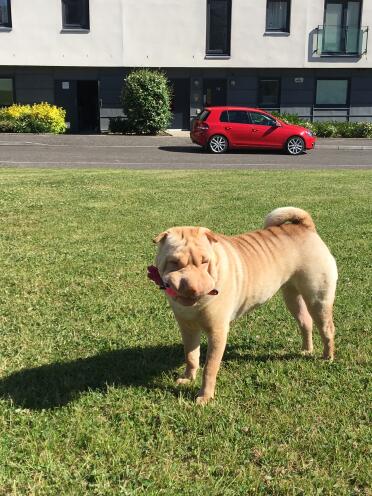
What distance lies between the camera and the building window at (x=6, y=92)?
2869 cm

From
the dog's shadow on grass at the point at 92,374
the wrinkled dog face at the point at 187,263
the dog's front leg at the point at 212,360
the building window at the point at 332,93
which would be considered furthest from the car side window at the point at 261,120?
the wrinkled dog face at the point at 187,263

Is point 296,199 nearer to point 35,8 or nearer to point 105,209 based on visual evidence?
point 105,209

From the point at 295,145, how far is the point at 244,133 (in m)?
2.05

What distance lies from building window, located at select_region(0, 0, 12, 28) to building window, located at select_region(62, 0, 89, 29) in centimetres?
267

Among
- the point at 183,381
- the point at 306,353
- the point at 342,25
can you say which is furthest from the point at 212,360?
the point at 342,25

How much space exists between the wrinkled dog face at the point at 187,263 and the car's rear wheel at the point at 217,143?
58.5ft

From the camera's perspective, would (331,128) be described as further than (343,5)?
No

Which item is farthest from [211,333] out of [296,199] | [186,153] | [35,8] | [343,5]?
[343,5]

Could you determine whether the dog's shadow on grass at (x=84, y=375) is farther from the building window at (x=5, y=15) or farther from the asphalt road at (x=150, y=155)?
the building window at (x=5, y=15)

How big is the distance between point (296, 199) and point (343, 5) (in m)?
23.1

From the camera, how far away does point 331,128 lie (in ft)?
87.2

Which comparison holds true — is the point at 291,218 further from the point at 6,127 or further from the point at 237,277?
the point at 6,127

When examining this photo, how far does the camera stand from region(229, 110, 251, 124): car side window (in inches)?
811

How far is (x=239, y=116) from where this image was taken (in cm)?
2069
